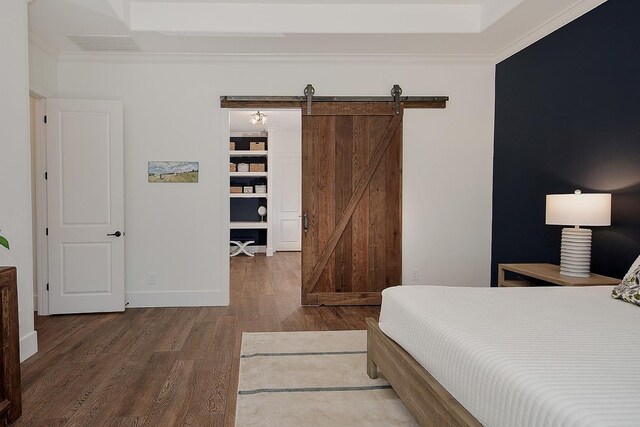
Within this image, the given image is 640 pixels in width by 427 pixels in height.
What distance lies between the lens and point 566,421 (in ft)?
3.88

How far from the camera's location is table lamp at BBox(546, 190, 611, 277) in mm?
3123

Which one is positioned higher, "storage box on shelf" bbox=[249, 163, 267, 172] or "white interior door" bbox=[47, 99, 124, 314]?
"storage box on shelf" bbox=[249, 163, 267, 172]

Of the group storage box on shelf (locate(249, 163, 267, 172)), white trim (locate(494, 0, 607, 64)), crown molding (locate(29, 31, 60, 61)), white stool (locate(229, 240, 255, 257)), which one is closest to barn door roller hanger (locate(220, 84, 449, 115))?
white trim (locate(494, 0, 607, 64))

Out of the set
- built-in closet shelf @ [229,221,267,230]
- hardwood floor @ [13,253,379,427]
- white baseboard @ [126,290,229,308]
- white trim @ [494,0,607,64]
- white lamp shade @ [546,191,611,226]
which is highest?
white trim @ [494,0,607,64]

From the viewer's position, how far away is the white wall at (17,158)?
301cm

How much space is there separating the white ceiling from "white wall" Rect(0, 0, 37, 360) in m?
0.80

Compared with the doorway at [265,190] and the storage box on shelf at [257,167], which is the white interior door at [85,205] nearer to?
the doorway at [265,190]

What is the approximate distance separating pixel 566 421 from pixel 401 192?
3.93 m

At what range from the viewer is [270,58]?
4.79 metres

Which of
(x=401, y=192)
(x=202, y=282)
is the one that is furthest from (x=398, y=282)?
(x=202, y=282)

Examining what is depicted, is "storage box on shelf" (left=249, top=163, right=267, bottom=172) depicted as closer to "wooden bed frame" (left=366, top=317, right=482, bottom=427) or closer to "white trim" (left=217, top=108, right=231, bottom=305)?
"white trim" (left=217, top=108, right=231, bottom=305)

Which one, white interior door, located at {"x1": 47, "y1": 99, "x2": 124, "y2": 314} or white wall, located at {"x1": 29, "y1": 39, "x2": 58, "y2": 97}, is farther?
white interior door, located at {"x1": 47, "y1": 99, "x2": 124, "y2": 314}

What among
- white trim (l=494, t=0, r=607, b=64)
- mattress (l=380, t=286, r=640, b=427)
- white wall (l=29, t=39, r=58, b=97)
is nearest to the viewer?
mattress (l=380, t=286, r=640, b=427)

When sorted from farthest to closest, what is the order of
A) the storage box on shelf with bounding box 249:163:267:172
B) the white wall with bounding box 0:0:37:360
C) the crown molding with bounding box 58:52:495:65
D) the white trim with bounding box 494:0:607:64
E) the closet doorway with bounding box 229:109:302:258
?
1. the storage box on shelf with bounding box 249:163:267:172
2. the closet doorway with bounding box 229:109:302:258
3. the crown molding with bounding box 58:52:495:65
4. the white trim with bounding box 494:0:607:64
5. the white wall with bounding box 0:0:37:360
